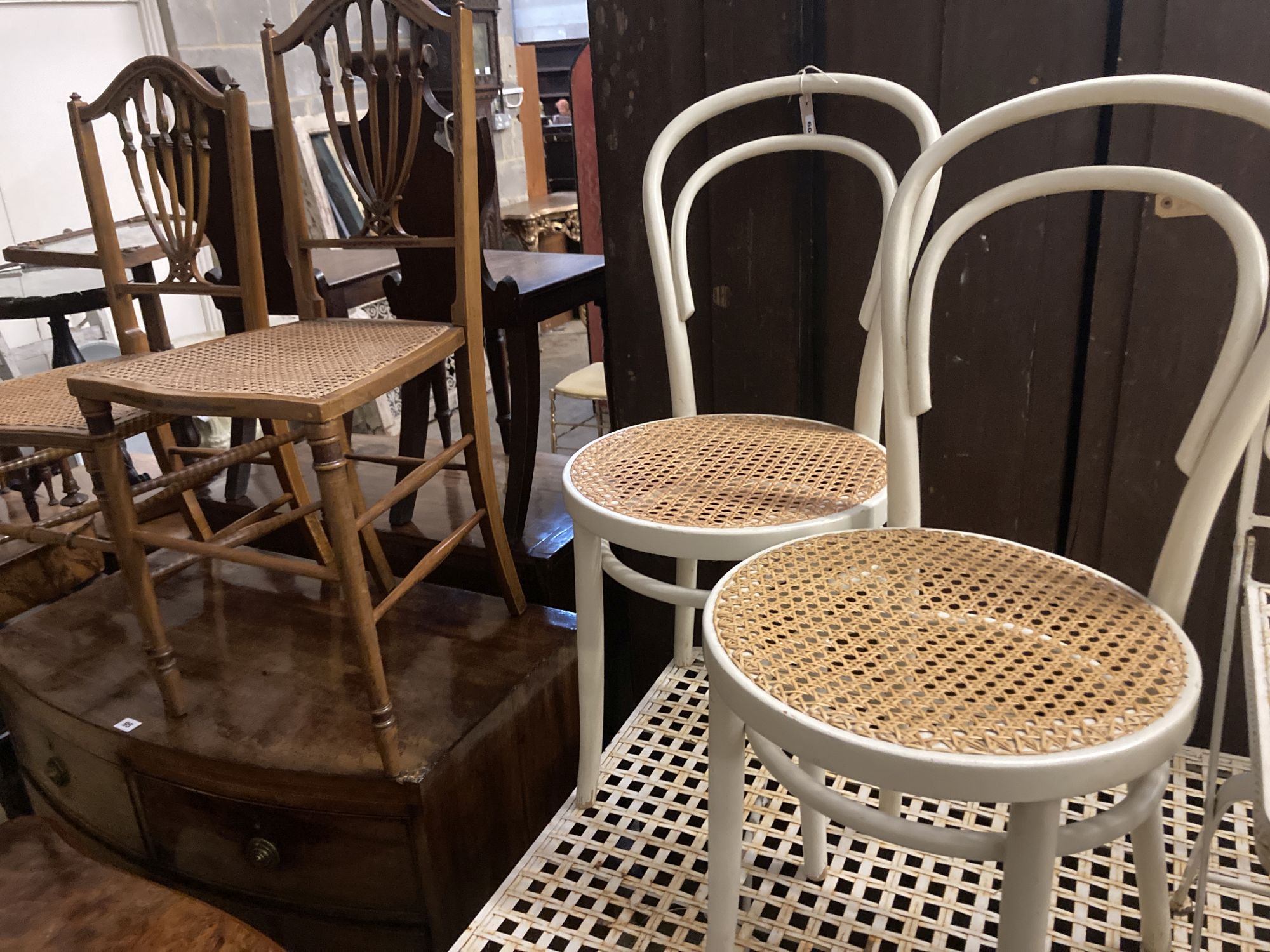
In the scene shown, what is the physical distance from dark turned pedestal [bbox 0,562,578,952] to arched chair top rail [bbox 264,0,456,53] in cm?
103

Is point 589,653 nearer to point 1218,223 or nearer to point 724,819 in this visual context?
point 724,819

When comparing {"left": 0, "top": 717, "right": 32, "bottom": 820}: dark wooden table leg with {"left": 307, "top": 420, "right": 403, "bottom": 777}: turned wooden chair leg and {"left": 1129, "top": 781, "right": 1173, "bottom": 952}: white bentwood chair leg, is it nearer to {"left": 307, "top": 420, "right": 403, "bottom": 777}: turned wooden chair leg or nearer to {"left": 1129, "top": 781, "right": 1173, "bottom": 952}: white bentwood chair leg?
{"left": 307, "top": 420, "right": 403, "bottom": 777}: turned wooden chair leg

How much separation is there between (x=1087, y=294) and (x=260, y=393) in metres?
1.13

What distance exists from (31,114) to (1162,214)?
12.7ft

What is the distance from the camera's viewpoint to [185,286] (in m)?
1.65

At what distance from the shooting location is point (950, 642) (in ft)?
2.43

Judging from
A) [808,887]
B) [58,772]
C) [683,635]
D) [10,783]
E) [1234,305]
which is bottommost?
[10,783]

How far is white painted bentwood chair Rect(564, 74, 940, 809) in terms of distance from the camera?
38.1 inches

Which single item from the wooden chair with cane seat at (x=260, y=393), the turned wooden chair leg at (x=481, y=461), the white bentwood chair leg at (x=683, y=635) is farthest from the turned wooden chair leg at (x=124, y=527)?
the white bentwood chair leg at (x=683, y=635)

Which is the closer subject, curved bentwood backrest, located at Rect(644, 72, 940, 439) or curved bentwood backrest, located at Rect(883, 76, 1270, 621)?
curved bentwood backrest, located at Rect(883, 76, 1270, 621)

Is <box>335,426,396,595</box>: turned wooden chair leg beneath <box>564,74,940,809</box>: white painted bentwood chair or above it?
beneath

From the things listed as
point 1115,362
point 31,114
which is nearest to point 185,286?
point 1115,362

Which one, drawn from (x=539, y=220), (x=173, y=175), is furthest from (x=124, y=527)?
(x=539, y=220)

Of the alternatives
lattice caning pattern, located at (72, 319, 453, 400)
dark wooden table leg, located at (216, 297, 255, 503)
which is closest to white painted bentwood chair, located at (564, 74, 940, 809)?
lattice caning pattern, located at (72, 319, 453, 400)
